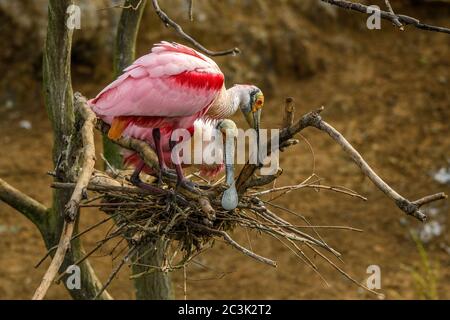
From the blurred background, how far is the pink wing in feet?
9.45

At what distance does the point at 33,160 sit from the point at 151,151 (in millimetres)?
4573

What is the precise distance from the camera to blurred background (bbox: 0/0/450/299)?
26.2 feet

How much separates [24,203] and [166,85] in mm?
1350

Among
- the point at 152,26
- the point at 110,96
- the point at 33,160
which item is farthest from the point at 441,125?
the point at 110,96

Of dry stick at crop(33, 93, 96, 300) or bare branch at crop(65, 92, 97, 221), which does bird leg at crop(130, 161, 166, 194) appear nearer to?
bare branch at crop(65, 92, 97, 221)

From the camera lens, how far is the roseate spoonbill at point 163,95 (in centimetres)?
465

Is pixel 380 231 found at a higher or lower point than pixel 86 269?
higher

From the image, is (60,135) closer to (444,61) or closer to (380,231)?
(380,231)

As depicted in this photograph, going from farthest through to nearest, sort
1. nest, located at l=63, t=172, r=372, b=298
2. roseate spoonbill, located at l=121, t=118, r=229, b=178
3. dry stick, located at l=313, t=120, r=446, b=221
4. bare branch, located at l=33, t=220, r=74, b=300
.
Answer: roseate spoonbill, located at l=121, t=118, r=229, b=178, nest, located at l=63, t=172, r=372, b=298, dry stick, located at l=313, t=120, r=446, b=221, bare branch, located at l=33, t=220, r=74, b=300

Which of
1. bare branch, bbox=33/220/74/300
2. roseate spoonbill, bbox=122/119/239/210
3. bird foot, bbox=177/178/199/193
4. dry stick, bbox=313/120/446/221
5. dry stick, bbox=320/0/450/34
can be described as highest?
dry stick, bbox=320/0/450/34

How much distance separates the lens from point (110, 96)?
15.3ft

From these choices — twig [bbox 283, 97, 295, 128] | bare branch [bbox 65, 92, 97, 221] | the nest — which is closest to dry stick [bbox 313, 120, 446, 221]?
twig [bbox 283, 97, 295, 128]

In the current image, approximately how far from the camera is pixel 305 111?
393 inches
